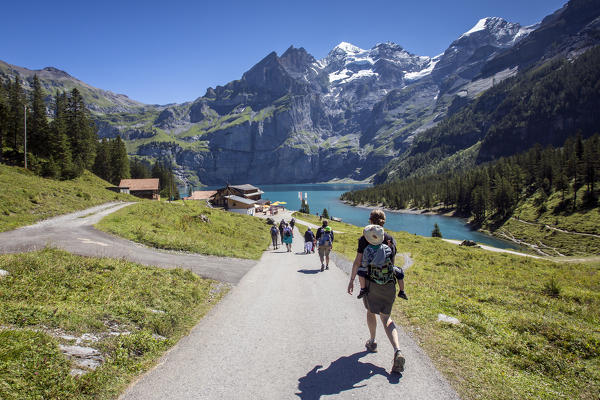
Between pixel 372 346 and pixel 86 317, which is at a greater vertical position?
pixel 86 317

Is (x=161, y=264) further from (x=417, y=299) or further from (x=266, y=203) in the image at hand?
(x=266, y=203)

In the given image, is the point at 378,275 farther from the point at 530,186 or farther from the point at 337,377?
the point at 530,186

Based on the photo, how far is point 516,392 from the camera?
16.8 feet

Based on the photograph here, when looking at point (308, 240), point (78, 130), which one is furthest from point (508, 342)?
point (78, 130)

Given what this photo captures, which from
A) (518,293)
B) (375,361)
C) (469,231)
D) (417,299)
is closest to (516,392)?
(375,361)

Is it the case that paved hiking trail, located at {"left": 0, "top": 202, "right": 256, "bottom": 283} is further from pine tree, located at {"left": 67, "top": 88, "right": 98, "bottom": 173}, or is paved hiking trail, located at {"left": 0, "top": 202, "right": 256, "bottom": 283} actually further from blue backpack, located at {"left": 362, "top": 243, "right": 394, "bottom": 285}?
pine tree, located at {"left": 67, "top": 88, "right": 98, "bottom": 173}

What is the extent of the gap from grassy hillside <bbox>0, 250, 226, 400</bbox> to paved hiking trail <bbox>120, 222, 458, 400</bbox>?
0.59 m

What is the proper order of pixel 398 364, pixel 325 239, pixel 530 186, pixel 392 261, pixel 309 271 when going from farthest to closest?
pixel 530 186 → pixel 325 239 → pixel 309 271 → pixel 392 261 → pixel 398 364

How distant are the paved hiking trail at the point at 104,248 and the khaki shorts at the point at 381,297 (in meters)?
8.82

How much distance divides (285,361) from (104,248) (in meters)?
12.9

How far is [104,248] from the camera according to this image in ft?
48.1

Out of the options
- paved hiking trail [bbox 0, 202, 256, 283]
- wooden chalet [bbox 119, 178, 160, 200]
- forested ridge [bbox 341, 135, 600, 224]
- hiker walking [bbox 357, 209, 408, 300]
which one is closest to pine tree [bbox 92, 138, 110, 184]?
wooden chalet [bbox 119, 178, 160, 200]

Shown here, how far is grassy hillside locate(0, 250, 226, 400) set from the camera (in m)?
4.71

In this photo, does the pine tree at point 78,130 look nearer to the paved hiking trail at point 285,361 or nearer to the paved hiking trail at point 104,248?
the paved hiking trail at point 104,248
